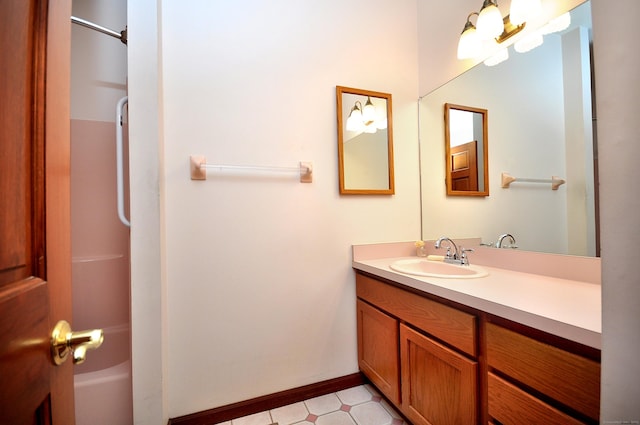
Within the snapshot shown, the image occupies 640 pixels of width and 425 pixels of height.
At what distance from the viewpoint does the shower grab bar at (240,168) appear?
1.33 metres

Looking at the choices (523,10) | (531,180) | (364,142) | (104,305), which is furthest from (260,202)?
(523,10)

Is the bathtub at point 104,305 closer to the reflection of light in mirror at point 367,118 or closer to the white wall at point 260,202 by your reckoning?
the white wall at point 260,202

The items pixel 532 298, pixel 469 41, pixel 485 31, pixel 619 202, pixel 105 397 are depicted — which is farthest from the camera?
pixel 469 41

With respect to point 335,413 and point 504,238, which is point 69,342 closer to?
point 335,413

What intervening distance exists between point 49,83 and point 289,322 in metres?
1.39

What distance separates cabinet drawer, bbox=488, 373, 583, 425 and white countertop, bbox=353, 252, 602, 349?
21 centimetres

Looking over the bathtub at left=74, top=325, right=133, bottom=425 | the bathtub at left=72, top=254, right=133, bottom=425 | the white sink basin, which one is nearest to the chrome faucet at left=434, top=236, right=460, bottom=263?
the white sink basin

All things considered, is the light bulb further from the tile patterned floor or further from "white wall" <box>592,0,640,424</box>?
the tile patterned floor

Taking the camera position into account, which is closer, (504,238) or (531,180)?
(531,180)

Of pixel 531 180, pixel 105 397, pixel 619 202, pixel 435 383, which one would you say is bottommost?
pixel 105 397

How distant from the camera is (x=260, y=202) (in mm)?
1443

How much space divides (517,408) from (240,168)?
1473mm

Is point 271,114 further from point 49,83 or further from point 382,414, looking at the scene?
point 382,414

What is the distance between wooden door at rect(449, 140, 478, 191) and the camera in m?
1.58
